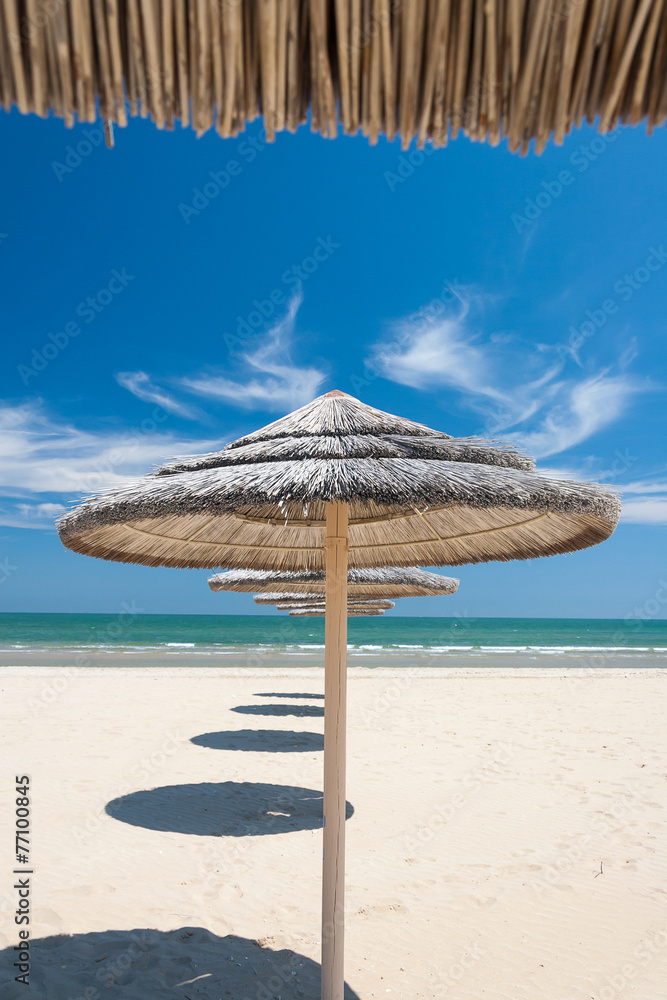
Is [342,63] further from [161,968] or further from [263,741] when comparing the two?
[263,741]

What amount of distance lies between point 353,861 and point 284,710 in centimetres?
601

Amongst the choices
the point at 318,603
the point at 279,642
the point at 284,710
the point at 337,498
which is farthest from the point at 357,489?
the point at 279,642

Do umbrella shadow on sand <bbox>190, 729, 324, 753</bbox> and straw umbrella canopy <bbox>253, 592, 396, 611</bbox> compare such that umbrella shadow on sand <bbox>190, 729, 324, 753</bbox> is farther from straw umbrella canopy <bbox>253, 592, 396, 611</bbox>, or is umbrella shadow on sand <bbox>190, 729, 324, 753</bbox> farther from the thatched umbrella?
the thatched umbrella

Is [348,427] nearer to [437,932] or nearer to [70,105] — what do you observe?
[70,105]

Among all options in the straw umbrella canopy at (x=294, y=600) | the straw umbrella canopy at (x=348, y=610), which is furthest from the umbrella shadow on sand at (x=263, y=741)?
the straw umbrella canopy at (x=348, y=610)

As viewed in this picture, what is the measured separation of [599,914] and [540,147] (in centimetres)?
369

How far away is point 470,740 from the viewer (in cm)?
789

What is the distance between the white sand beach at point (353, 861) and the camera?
2.79 m

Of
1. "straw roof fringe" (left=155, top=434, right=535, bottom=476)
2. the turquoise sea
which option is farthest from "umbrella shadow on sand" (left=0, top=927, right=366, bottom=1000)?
the turquoise sea

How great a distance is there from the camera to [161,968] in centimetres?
275

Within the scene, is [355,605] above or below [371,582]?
below

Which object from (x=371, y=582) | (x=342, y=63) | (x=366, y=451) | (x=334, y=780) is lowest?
(x=334, y=780)

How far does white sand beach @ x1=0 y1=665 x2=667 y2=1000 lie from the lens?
2.79 meters

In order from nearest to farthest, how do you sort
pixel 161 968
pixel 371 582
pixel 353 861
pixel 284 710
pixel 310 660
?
pixel 161 968 < pixel 353 861 < pixel 371 582 < pixel 284 710 < pixel 310 660
